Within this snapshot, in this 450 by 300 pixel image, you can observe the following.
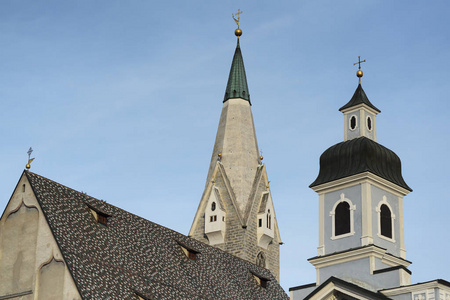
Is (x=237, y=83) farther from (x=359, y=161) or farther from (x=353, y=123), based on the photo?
(x=359, y=161)

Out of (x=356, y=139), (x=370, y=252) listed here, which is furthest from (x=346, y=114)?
(x=370, y=252)

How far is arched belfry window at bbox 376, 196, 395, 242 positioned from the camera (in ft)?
100

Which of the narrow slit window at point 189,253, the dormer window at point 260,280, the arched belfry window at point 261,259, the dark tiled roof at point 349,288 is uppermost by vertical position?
the arched belfry window at point 261,259

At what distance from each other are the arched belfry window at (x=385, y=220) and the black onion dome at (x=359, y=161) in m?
0.87

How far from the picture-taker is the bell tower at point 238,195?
51688 millimetres

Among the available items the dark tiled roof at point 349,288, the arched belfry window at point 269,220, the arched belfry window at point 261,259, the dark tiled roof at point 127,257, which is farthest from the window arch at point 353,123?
the arched belfry window at point 269,220

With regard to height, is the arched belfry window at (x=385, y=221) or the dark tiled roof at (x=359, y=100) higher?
the dark tiled roof at (x=359, y=100)

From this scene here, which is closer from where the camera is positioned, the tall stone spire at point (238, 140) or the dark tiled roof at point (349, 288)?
the dark tiled roof at point (349, 288)

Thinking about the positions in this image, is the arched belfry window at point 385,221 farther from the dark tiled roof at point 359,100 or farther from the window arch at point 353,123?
the dark tiled roof at point 359,100

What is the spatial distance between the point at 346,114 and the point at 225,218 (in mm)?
20686

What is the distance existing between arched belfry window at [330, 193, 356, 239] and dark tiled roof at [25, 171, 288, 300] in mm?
7539

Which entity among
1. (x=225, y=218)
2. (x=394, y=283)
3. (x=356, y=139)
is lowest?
(x=394, y=283)

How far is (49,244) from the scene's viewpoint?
109ft

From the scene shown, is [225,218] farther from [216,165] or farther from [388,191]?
[388,191]
